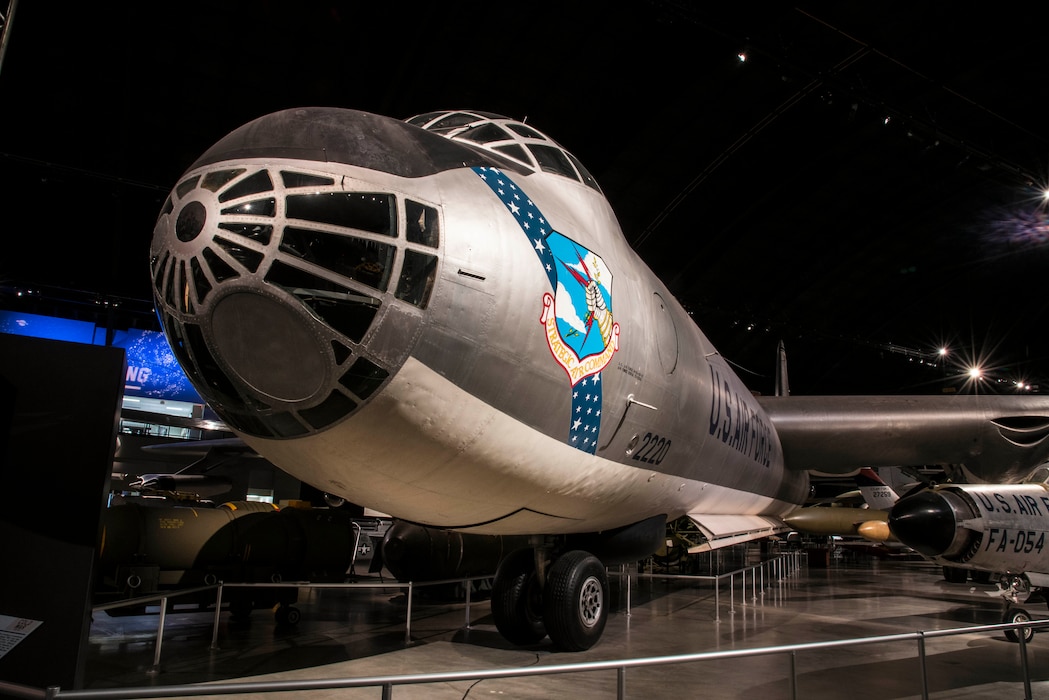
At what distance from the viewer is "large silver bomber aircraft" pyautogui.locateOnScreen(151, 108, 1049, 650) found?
386 cm

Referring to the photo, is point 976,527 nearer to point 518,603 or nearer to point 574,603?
point 574,603

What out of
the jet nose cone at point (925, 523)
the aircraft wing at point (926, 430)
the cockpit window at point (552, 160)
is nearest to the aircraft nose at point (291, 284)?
the cockpit window at point (552, 160)

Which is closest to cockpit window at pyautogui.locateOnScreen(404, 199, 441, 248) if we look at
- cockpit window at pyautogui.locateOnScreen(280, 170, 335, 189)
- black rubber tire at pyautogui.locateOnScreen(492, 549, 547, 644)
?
cockpit window at pyautogui.locateOnScreen(280, 170, 335, 189)

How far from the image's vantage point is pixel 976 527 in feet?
29.3

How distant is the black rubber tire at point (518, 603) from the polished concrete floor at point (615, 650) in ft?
0.56

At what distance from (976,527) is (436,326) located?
334 inches

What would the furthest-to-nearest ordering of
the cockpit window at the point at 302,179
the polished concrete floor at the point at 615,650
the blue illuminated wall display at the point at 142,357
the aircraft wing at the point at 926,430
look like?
the blue illuminated wall display at the point at 142,357 → the aircraft wing at the point at 926,430 → the polished concrete floor at the point at 615,650 → the cockpit window at the point at 302,179

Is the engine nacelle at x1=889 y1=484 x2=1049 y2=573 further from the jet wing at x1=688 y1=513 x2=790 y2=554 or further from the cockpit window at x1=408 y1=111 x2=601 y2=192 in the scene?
the cockpit window at x1=408 y1=111 x2=601 y2=192

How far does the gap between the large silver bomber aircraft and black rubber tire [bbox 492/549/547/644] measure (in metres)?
0.30

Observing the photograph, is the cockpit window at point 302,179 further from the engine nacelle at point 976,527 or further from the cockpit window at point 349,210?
the engine nacelle at point 976,527

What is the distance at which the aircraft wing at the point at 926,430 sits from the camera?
1195 cm

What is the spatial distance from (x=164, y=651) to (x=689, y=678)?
5692 mm

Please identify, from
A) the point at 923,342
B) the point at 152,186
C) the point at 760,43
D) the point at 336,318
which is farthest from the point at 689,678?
the point at 923,342

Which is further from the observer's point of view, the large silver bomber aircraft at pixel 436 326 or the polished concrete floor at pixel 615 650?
the polished concrete floor at pixel 615 650
